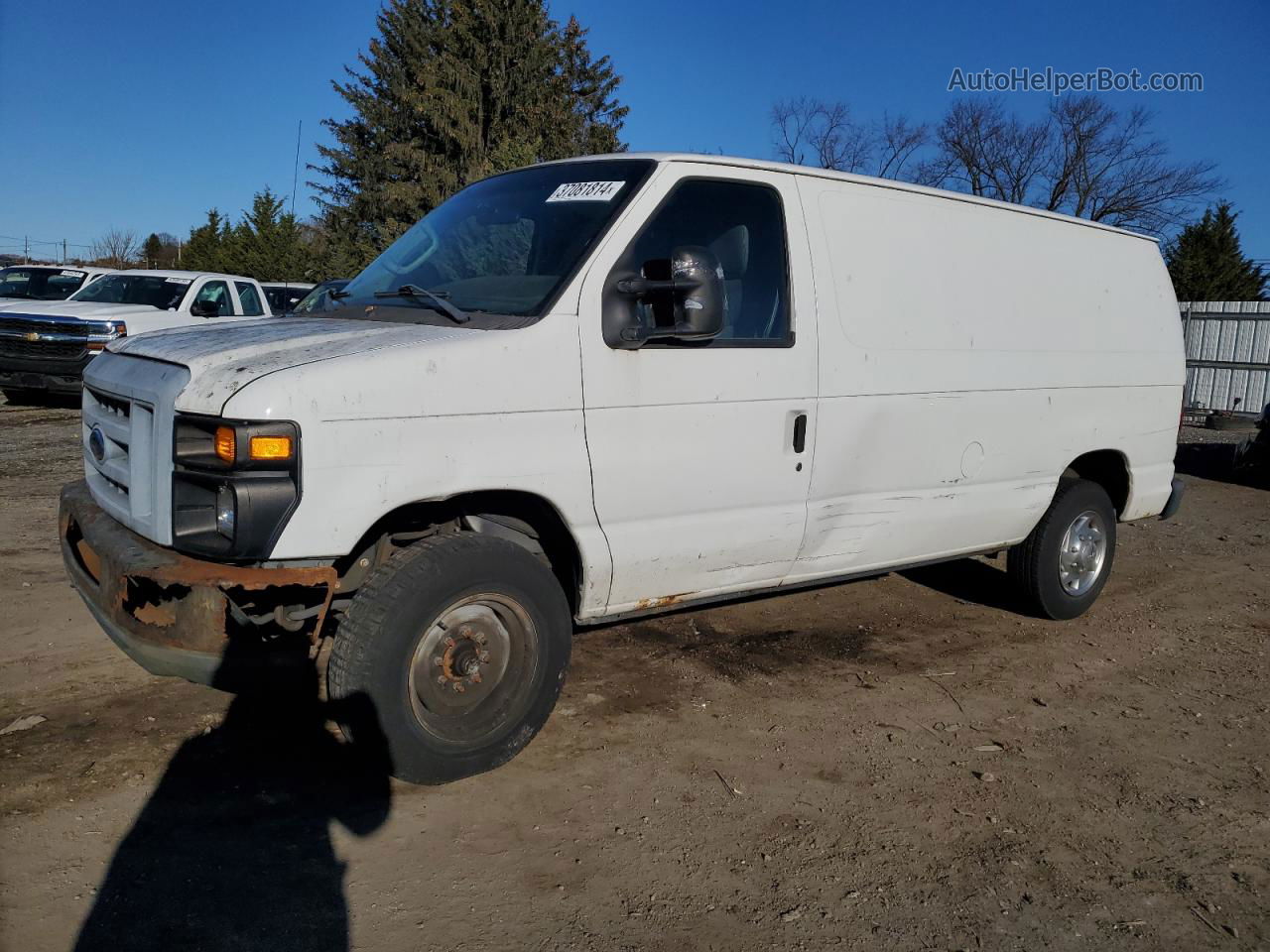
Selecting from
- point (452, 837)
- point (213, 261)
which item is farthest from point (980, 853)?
point (213, 261)

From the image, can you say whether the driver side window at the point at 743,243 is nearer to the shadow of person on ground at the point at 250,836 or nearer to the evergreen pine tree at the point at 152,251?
the shadow of person on ground at the point at 250,836

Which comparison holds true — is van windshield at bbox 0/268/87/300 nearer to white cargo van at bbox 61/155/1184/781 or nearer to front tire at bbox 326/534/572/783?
white cargo van at bbox 61/155/1184/781

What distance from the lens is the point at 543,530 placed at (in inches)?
157

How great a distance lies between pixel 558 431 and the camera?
143 inches

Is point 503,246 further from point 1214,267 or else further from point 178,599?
point 1214,267

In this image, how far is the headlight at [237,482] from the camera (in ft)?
9.91

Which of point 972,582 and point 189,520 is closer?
point 189,520

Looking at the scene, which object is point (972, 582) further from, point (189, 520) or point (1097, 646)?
point (189, 520)

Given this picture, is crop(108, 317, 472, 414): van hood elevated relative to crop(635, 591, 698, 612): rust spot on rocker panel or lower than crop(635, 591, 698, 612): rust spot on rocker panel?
elevated

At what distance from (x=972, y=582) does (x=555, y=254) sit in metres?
4.26

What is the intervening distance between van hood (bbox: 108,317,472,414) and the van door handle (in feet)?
4.81

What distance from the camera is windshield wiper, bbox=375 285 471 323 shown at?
145 inches

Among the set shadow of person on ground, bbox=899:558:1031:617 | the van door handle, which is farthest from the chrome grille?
shadow of person on ground, bbox=899:558:1031:617

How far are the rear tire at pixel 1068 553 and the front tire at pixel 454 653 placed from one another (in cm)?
318
